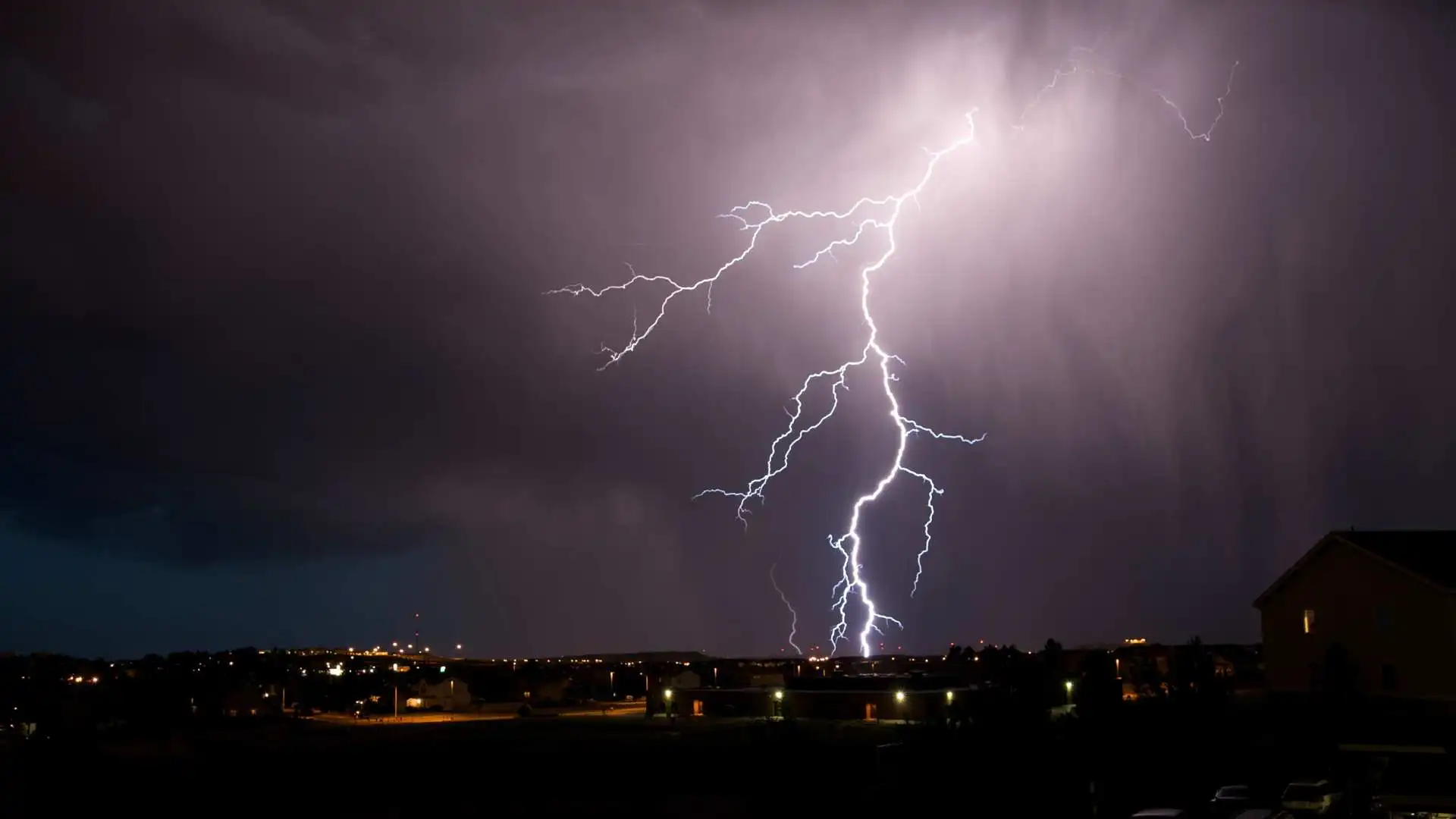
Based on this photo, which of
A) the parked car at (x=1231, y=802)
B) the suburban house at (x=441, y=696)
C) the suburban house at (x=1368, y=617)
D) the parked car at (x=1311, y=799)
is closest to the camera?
the parked car at (x=1311, y=799)

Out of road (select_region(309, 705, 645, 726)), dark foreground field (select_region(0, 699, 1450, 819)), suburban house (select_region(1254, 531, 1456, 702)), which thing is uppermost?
suburban house (select_region(1254, 531, 1456, 702))

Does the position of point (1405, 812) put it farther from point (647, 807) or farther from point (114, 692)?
point (114, 692)

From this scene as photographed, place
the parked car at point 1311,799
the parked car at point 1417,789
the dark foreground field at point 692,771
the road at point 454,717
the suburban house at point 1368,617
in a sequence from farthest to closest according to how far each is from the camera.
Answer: the road at point 454,717
the suburban house at point 1368,617
the parked car at point 1311,799
the dark foreground field at point 692,771
the parked car at point 1417,789

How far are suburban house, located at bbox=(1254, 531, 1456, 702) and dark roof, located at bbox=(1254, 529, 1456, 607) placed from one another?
34 mm

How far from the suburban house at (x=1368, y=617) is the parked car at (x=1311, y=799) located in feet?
43.0

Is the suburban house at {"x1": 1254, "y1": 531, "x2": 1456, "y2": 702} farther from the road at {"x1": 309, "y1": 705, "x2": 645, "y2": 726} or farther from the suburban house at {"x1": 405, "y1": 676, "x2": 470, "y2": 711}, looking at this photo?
the suburban house at {"x1": 405, "y1": 676, "x2": 470, "y2": 711}

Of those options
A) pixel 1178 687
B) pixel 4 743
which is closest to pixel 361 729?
pixel 4 743

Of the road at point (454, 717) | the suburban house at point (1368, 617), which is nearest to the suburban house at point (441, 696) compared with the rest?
the road at point (454, 717)

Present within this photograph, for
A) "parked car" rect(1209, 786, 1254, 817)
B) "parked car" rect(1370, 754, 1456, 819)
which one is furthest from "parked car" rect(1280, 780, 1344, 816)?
"parked car" rect(1209, 786, 1254, 817)

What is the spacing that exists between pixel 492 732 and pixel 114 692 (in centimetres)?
3028

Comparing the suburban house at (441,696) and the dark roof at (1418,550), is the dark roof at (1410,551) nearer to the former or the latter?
the dark roof at (1418,550)

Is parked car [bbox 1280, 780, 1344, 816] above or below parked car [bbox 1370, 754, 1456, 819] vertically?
below

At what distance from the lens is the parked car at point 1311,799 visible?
18.5m

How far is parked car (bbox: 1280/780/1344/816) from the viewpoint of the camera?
1852 centimetres
